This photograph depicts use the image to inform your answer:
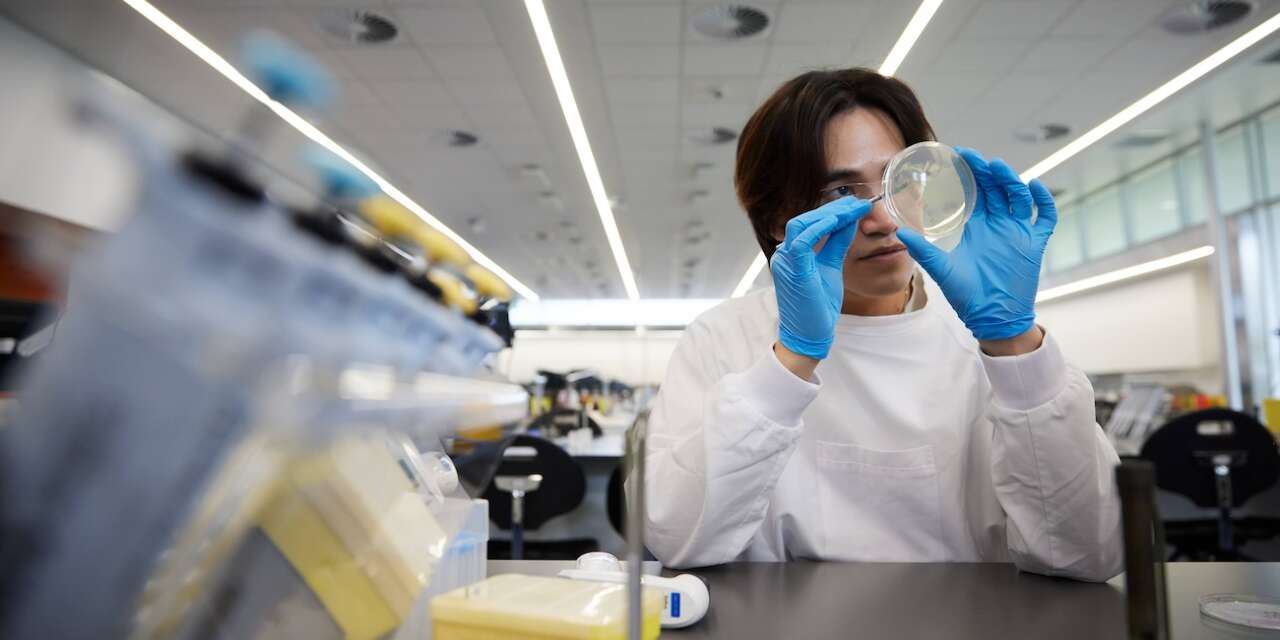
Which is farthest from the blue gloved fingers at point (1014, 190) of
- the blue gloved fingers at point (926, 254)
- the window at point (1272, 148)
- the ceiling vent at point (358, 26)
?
the window at point (1272, 148)

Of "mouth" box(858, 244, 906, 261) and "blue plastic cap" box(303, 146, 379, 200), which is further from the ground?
"mouth" box(858, 244, 906, 261)

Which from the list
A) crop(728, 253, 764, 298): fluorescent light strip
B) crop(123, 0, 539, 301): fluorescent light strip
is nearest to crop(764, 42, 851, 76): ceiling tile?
crop(123, 0, 539, 301): fluorescent light strip

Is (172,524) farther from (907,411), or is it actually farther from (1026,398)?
(907,411)

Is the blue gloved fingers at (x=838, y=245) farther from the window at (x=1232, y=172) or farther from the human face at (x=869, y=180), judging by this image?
the window at (x=1232, y=172)

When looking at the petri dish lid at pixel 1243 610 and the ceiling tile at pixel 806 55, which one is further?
the ceiling tile at pixel 806 55

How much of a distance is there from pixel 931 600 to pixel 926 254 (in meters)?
0.47

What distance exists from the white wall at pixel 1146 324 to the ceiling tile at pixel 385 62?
616 cm

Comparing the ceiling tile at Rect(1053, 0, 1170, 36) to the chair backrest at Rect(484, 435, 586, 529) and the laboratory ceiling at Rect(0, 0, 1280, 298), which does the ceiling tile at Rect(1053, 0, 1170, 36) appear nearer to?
the laboratory ceiling at Rect(0, 0, 1280, 298)

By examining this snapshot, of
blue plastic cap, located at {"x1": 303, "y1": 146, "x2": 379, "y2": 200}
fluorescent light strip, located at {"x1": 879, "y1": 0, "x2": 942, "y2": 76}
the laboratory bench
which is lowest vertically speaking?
the laboratory bench

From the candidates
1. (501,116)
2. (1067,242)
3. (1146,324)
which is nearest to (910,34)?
(501,116)

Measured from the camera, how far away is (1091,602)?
0.77 metres

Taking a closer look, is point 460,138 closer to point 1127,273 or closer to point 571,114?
point 571,114

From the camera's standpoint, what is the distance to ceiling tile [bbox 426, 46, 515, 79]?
421 cm

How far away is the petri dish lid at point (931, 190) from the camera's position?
1023 millimetres
